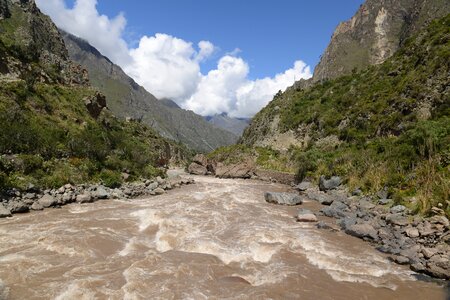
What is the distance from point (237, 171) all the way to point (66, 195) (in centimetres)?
3029

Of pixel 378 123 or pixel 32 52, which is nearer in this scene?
pixel 378 123

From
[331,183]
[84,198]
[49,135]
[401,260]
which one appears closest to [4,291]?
[401,260]

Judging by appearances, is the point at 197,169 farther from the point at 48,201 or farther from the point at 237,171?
the point at 48,201

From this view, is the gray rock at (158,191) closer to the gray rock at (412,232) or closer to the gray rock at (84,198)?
the gray rock at (84,198)


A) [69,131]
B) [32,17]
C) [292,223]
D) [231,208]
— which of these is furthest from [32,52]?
[32,17]

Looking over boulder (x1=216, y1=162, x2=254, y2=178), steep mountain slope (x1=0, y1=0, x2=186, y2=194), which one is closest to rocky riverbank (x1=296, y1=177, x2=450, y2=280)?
Answer: steep mountain slope (x1=0, y1=0, x2=186, y2=194)

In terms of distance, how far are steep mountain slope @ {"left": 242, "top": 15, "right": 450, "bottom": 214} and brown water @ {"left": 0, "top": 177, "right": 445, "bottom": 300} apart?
630 centimetres

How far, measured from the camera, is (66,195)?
23234 millimetres

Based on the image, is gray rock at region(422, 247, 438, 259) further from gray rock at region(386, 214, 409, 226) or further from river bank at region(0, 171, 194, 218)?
river bank at region(0, 171, 194, 218)

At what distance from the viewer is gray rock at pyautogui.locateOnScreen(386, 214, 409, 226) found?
56.1 ft

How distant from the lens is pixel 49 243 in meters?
14.3

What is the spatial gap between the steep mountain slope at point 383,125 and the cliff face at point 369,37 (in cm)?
6648

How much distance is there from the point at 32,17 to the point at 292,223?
107 m

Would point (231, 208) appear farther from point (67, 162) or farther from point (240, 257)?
point (67, 162)
